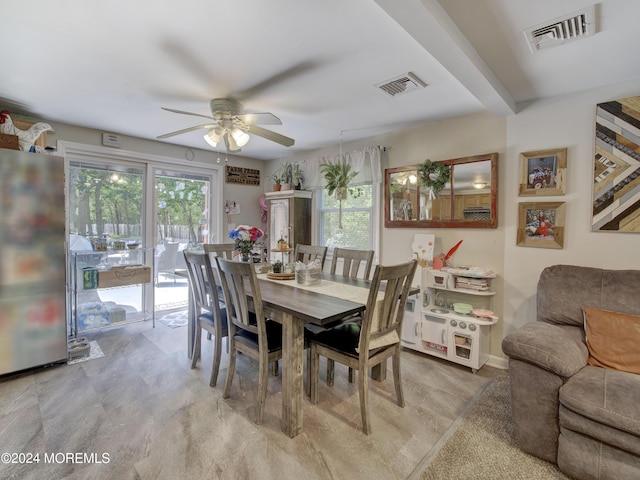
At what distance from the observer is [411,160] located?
3402mm

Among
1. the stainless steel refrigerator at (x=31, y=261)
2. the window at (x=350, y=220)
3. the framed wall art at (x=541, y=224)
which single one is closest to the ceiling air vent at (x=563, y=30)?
the framed wall art at (x=541, y=224)

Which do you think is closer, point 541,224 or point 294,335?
point 294,335

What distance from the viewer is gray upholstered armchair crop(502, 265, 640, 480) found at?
4.75ft

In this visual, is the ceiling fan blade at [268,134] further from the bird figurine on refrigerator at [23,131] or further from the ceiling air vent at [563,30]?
the bird figurine on refrigerator at [23,131]

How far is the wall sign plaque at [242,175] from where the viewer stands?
4809mm

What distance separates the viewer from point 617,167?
7.45ft

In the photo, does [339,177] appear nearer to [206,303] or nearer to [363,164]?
[363,164]

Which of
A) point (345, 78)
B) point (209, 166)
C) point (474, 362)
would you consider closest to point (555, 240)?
point (474, 362)

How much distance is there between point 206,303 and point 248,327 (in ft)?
2.28

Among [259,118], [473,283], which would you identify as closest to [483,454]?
[473,283]

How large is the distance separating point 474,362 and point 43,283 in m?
3.71

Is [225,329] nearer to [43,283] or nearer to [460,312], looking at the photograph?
[43,283]

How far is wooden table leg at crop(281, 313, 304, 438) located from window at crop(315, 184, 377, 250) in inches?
81.8

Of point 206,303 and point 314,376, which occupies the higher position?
point 206,303
